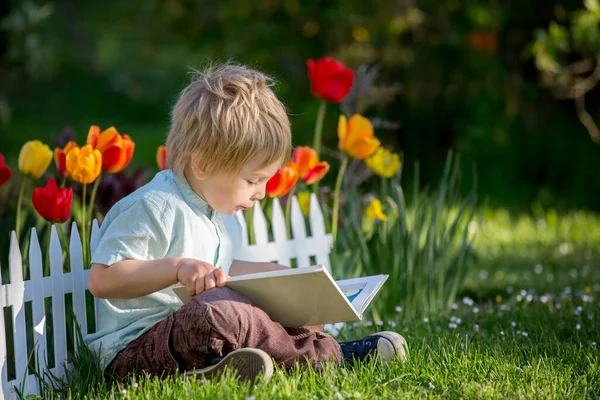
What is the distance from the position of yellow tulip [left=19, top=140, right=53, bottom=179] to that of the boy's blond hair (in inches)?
23.7

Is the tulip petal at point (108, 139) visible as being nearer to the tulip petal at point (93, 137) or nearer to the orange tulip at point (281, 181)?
the tulip petal at point (93, 137)

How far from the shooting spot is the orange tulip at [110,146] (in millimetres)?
2838

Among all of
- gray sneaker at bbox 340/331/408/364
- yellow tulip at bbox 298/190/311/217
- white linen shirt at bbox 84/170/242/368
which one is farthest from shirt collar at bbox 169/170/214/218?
yellow tulip at bbox 298/190/311/217

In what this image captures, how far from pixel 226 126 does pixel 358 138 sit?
1097 millimetres

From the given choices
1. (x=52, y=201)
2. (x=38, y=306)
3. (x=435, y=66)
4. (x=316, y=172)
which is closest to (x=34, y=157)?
(x=52, y=201)

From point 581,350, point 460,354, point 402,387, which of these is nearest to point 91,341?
point 402,387

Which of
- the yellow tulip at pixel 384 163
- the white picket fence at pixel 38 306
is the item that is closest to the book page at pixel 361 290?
the white picket fence at pixel 38 306

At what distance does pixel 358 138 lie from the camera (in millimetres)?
3377

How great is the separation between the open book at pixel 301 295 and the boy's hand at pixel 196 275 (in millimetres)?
61

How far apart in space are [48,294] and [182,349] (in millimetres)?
507

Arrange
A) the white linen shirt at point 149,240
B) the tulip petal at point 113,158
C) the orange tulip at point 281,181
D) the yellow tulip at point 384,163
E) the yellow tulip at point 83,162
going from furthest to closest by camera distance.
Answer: the yellow tulip at point 384,163
the orange tulip at point 281,181
the tulip petal at point 113,158
the yellow tulip at point 83,162
the white linen shirt at point 149,240

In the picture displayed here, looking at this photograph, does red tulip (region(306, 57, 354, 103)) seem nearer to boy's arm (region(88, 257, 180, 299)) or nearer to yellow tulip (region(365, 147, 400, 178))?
yellow tulip (region(365, 147, 400, 178))

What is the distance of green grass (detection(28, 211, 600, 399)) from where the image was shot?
2.21m

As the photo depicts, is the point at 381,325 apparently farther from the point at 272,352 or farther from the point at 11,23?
the point at 11,23
